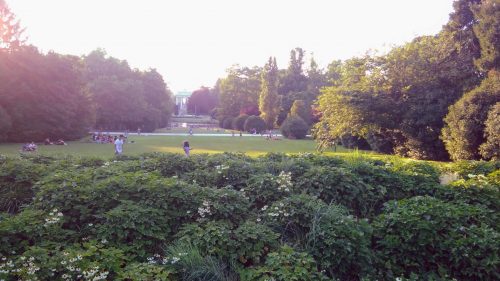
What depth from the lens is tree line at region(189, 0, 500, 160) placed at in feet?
71.0

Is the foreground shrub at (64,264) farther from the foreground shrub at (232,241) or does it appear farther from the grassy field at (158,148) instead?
the grassy field at (158,148)

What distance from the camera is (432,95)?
84.5 ft

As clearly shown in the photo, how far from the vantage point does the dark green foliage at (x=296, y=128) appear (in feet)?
158

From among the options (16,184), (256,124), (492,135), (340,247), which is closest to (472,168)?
(340,247)

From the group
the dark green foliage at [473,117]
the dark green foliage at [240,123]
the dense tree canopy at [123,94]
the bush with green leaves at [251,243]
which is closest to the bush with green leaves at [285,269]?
the bush with green leaves at [251,243]

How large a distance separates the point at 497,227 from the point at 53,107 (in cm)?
3782

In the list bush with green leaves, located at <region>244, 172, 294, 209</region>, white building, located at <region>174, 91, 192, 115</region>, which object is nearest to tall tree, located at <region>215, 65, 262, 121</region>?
white building, located at <region>174, 91, 192, 115</region>

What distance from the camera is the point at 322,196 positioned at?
5438mm

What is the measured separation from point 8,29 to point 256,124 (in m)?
33.0

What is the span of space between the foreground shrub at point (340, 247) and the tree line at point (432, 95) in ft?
61.0

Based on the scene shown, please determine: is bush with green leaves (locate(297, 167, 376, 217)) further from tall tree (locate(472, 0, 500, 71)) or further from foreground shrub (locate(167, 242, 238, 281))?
tall tree (locate(472, 0, 500, 71))

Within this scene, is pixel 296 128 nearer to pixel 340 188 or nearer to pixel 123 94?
pixel 123 94

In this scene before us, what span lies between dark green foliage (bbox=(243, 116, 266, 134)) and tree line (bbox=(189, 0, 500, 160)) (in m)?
28.2

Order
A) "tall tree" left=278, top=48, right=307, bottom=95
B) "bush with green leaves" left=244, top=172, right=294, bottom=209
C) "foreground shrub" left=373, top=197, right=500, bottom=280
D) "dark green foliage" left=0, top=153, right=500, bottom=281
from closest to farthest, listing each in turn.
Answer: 1. "dark green foliage" left=0, top=153, right=500, bottom=281
2. "foreground shrub" left=373, top=197, right=500, bottom=280
3. "bush with green leaves" left=244, top=172, right=294, bottom=209
4. "tall tree" left=278, top=48, right=307, bottom=95
